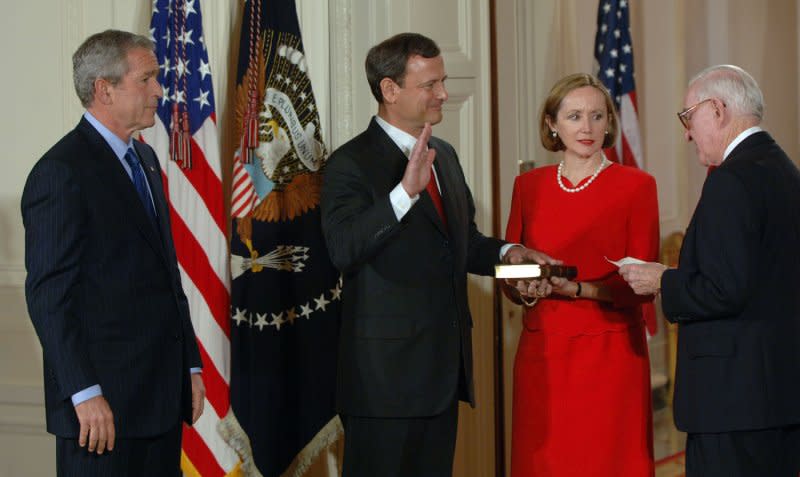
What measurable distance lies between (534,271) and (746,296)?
72 cm

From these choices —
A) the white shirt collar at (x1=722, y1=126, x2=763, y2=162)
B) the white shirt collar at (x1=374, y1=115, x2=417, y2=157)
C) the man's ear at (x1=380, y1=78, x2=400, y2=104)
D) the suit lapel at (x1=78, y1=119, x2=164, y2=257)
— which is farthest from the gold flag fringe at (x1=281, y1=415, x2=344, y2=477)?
the white shirt collar at (x1=722, y1=126, x2=763, y2=162)

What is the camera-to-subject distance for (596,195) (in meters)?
3.74

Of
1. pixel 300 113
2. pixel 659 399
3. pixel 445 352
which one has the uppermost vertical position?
pixel 300 113

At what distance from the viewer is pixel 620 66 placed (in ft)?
19.4

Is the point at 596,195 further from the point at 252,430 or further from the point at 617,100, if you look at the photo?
the point at 617,100

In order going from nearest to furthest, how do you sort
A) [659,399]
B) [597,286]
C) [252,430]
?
1. [597,286]
2. [252,430]
3. [659,399]

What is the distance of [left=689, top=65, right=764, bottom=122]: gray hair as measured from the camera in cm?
310

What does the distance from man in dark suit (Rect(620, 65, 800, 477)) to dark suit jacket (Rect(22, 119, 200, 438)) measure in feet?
4.82

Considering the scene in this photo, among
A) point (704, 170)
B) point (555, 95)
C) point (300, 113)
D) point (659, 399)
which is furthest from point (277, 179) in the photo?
point (704, 170)

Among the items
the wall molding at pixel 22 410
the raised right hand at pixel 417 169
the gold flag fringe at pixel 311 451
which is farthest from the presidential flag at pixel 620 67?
the wall molding at pixel 22 410

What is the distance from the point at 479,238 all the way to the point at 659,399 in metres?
3.55

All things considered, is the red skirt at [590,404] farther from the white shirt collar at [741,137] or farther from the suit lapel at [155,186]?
the suit lapel at [155,186]

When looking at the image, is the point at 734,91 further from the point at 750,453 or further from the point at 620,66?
the point at 620,66

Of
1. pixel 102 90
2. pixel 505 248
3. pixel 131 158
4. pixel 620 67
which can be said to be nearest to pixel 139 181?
pixel 131 158
